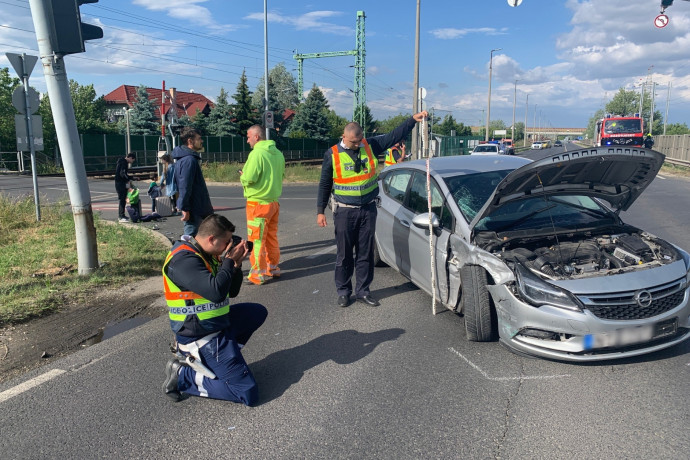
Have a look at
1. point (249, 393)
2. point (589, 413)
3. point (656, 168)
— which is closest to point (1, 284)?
point (249, 393)

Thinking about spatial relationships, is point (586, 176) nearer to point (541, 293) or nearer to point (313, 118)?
point (541, 293)

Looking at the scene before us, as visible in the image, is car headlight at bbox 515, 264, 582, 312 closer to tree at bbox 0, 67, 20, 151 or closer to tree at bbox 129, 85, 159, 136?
tree at bbox 0, 67, 20, 151

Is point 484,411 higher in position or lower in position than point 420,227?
lower

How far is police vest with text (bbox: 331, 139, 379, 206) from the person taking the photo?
18.5 ft

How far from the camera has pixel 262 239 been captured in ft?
21.9

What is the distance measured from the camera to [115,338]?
16.4ft

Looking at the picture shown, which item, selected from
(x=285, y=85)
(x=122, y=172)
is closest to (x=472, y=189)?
(x=122, y=172)

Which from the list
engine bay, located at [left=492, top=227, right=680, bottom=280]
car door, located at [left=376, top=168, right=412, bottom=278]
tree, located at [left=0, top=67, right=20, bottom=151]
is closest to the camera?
engine bay, located at [left=492, top=227, right=680, bottom=280]

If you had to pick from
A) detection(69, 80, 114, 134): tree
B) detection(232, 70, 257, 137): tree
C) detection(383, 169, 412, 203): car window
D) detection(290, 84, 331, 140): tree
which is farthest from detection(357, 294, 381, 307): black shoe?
detection(290, 84, 331, 140): tree

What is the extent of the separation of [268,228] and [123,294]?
190 centimetres

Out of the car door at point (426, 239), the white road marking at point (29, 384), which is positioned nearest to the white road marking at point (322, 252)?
the car door at point (426, 239)

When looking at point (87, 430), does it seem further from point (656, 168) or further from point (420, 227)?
point (656, 168)

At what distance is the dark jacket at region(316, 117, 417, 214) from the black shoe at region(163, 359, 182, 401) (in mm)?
2671

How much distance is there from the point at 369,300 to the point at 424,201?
1217 mm
